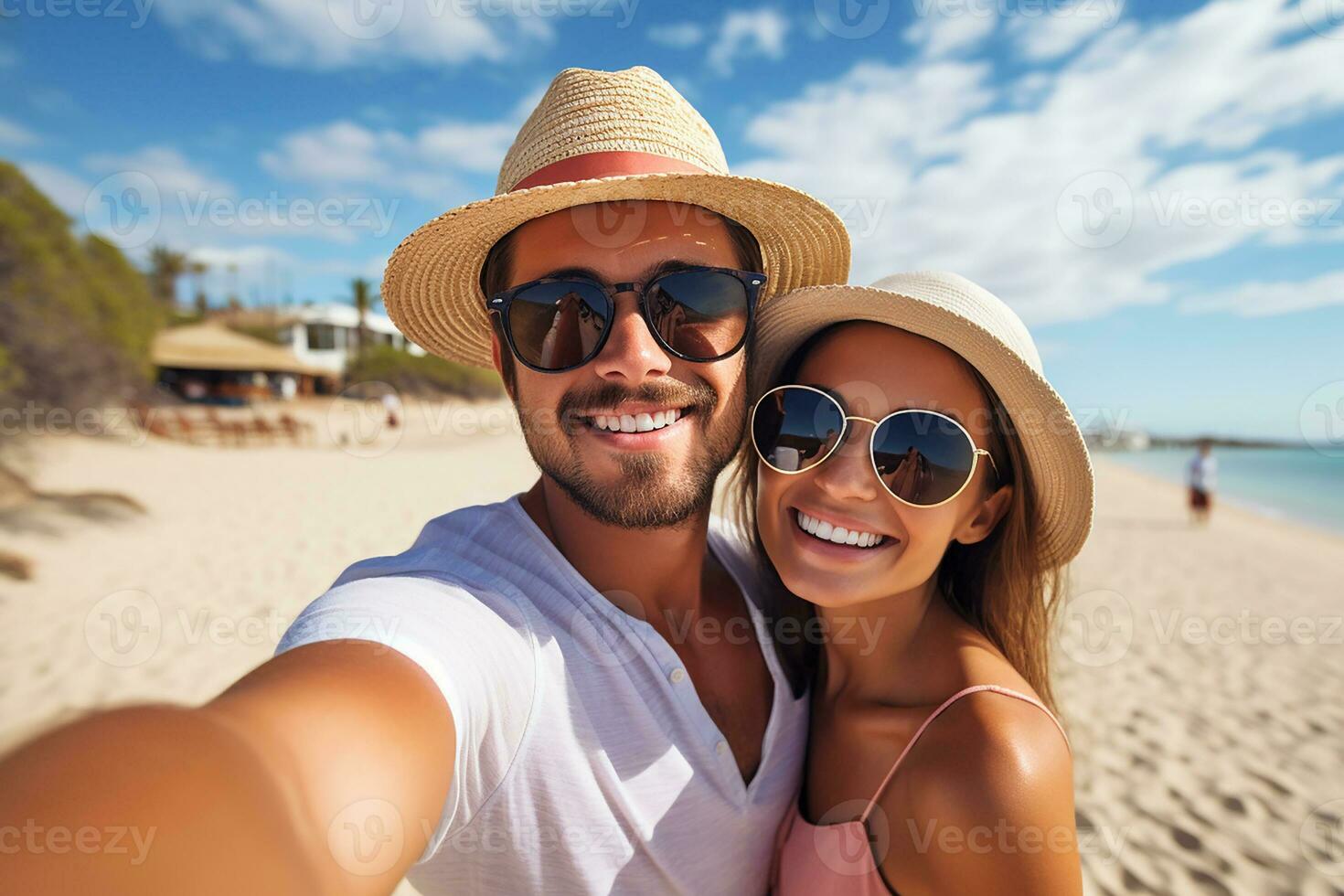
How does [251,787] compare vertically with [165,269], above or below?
below

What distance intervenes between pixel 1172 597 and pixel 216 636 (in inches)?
415

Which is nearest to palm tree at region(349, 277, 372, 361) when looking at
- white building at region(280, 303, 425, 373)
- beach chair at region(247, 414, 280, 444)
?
white building at region(280, 303, 425, 373)

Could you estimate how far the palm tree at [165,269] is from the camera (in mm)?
46875

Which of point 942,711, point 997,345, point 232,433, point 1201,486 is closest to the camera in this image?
point 942,711

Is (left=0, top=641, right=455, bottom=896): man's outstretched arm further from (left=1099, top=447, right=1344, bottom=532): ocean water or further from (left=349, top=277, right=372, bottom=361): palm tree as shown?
(left=349, top=277, right=372, bottom=361): palm tree

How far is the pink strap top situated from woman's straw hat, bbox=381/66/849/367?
131cm

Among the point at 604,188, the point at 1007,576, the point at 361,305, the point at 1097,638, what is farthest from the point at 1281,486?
the point at 361,305

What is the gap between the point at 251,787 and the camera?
32.1 inches

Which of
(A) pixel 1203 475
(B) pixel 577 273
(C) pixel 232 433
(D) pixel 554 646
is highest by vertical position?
(B) pixel 577 273

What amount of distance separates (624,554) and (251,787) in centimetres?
101

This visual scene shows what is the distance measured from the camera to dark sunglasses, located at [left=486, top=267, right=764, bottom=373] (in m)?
1.70

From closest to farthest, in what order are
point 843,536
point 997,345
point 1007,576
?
1. point 997,345
2. point 843,536
3. point 1007,576

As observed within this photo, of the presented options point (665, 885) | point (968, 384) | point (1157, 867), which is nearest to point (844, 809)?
point (665, 885)

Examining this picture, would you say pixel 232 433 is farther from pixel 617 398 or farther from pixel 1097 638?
pixel 617 398
